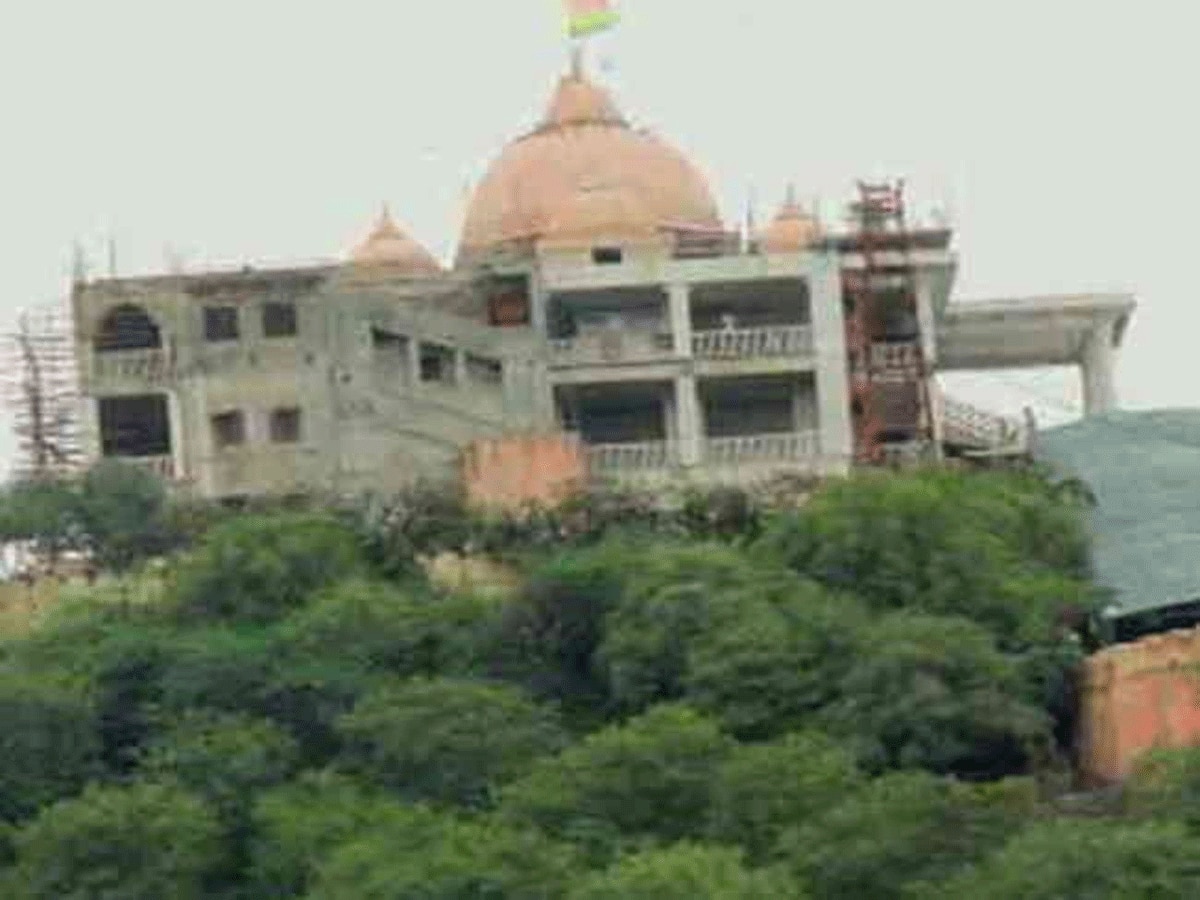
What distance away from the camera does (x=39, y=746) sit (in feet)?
157

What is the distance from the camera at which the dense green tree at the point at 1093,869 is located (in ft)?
131

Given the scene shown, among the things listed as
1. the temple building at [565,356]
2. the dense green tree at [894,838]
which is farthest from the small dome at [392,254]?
the dense green tree at [894,838]

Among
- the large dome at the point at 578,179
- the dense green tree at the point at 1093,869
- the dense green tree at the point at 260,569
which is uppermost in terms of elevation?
the large dome at the point at 578,179

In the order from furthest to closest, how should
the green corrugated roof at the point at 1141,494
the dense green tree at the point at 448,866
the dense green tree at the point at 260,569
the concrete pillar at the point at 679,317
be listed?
1. the concrete pillar at the point at 679,317
2. the dense green tree at the point at 260,569
3. the green corrugated roof at the point at 1141,494
4. the dense green tree at the point at 448,866

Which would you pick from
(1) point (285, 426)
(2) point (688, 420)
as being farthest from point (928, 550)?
(1) point (285, 426)

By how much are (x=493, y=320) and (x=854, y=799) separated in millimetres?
18009

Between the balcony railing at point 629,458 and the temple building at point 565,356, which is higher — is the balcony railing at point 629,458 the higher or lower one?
the lower one

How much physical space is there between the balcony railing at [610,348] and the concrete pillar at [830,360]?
2066mm

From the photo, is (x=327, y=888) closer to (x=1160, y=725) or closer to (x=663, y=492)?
(x=1160, y=725)

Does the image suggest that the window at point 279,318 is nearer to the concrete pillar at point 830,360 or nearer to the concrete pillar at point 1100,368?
the concrete pillar at point 830,360

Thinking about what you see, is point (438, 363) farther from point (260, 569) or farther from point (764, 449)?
point (260, 569)

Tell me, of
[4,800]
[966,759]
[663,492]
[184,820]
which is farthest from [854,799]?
[663,492]

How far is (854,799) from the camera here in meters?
43.1

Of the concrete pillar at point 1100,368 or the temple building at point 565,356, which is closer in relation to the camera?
the temple building at point 565,356
